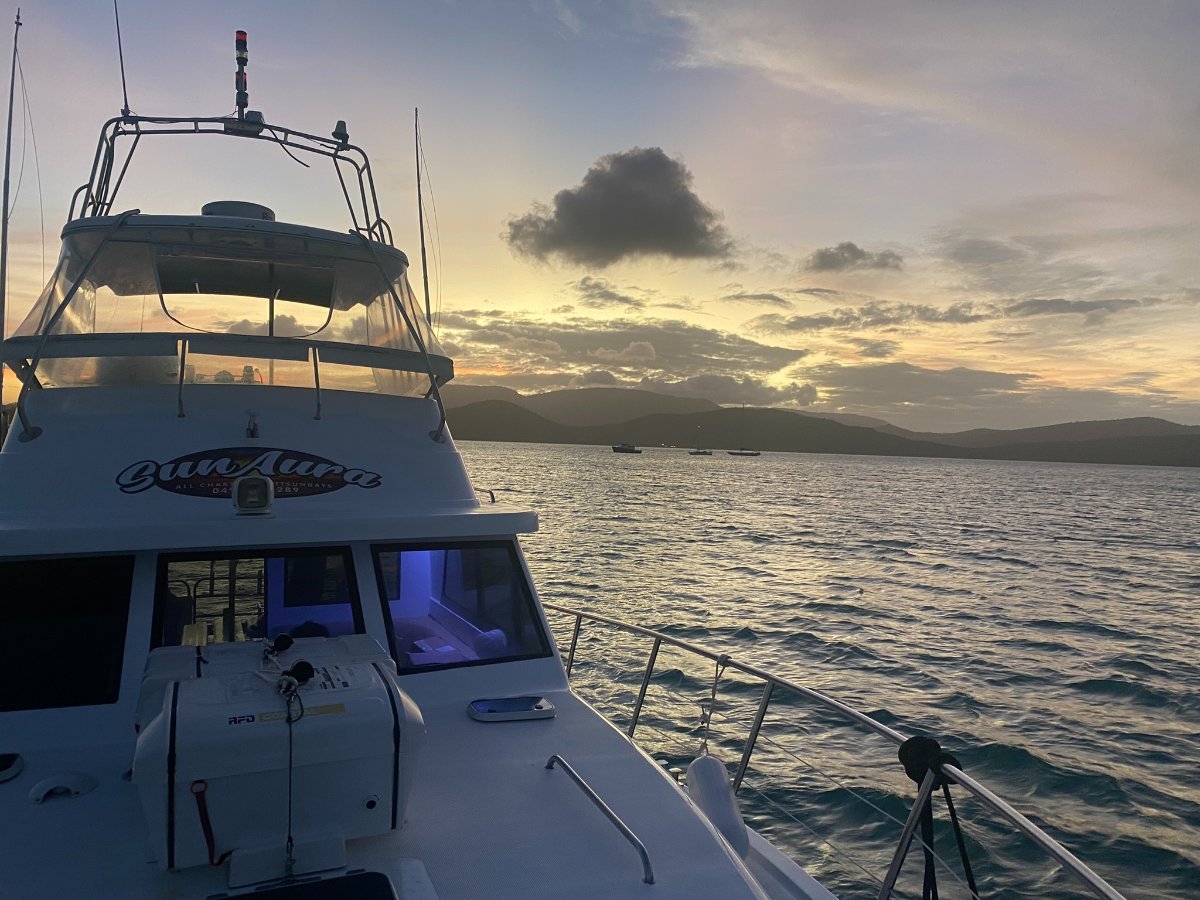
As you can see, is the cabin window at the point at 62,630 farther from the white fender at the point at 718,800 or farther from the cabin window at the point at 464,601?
the white fender at the point at 718,800

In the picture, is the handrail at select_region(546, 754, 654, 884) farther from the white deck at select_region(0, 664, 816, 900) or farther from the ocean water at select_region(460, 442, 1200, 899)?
the ocean water at select_region(460, 442, 1200, 899)

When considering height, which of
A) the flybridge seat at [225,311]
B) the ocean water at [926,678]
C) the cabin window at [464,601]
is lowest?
the ocean water at [926,678]

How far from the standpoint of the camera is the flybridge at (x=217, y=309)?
503cm

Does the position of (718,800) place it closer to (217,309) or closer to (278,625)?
(278,625)

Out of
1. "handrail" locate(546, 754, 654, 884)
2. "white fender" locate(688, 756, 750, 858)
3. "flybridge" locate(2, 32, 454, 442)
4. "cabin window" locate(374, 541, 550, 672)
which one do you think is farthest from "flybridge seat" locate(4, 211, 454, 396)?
"white fender" locate(688, 756, 750, 858)

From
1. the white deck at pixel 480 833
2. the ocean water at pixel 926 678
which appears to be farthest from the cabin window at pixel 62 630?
the ocean water at pixel 926 678

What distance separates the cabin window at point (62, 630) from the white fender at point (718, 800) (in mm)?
2896

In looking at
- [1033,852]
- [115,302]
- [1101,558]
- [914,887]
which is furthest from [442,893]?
[1101,558]

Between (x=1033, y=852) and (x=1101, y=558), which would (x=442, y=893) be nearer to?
(x=1033, y=852)

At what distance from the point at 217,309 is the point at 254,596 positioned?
86.9 inches

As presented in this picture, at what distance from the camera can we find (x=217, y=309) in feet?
18.6

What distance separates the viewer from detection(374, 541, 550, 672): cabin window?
196 inches

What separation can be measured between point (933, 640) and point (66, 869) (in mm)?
16671

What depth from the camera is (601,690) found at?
12.2 metres
